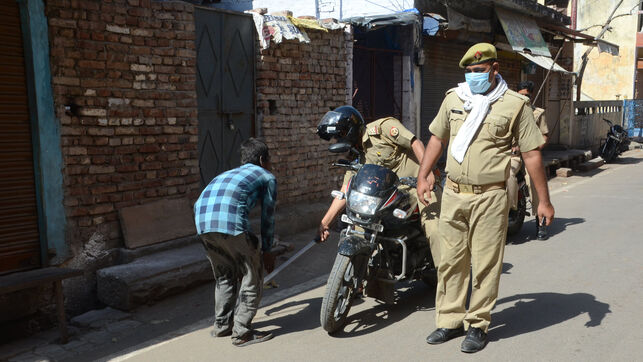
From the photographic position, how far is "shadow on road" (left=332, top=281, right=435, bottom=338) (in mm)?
4262

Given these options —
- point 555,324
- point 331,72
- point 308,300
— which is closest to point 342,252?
point 308,300

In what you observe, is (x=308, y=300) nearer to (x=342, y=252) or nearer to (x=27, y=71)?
(x=342, y=252)

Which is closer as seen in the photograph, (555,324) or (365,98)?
(555,324)

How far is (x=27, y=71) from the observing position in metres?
5.02

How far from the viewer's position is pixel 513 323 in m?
4.26

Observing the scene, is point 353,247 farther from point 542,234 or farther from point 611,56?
point 611,56

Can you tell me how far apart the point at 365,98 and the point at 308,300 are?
603 cm

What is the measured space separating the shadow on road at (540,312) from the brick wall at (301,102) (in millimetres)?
3938

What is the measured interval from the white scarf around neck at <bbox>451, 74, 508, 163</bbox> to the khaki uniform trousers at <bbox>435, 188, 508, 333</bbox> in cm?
32

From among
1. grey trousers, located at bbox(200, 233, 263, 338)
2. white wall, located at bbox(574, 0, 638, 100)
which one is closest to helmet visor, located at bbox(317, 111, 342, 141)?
grey trousers, located at bbox(200, 233, 263, 338)

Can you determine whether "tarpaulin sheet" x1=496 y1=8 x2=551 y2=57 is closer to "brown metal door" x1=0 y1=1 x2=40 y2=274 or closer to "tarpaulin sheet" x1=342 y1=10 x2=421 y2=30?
"tarpaulin sheet" x1=342 y1=10 x2=421 y2=30

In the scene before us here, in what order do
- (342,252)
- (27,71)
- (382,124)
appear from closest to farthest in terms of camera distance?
(342,252)
(382,124)
(27,71)

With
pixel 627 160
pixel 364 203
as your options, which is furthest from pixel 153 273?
pixel 627 160

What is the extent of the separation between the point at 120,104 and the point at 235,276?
8.14 feet
